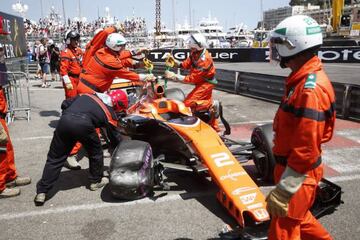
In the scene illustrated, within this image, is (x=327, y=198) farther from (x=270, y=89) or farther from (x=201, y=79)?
(x=270, y=89)

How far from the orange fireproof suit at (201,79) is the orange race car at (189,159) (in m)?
1.04

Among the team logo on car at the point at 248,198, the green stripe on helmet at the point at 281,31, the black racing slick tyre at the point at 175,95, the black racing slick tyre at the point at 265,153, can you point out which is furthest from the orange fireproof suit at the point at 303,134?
the black racing slick tyre at the point at 175,95

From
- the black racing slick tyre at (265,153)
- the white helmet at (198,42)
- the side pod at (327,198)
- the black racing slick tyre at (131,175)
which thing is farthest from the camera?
the white helmet at (198,42)

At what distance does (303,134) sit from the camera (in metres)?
2.32

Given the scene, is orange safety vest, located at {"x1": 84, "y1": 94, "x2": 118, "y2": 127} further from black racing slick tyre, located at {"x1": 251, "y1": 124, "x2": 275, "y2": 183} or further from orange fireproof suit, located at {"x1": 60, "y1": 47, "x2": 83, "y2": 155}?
orange fireproof suit, located at {"x1": 60, "y1": 47, "x2": 83, "y2": 155}

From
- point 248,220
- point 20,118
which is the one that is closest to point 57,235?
point 248,220

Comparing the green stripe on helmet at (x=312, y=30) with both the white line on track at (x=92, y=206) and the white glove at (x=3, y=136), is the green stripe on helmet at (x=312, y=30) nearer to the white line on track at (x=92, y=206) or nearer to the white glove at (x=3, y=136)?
the white line on track at (x=92, y=206)

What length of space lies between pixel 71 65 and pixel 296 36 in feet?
21.8

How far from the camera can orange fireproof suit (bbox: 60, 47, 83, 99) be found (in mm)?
8164

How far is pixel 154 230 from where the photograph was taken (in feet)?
12.7

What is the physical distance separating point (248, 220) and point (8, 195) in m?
3.03

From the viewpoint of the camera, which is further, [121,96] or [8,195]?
[121,96]

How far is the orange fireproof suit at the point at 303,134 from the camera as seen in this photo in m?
2.32

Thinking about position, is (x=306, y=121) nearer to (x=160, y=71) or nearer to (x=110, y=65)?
(x=110, y=65)
